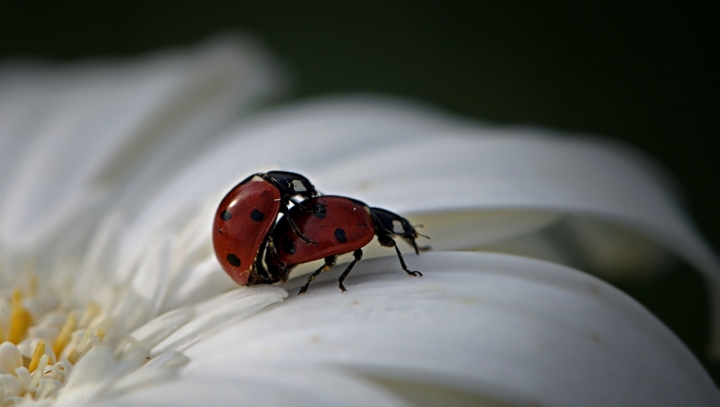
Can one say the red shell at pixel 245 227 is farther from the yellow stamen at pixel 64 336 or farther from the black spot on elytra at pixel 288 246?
the yellow stamen at pixel 64 336

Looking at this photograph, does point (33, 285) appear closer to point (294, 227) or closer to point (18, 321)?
point (18, 321)

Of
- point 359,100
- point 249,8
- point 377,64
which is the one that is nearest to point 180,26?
point 249,8

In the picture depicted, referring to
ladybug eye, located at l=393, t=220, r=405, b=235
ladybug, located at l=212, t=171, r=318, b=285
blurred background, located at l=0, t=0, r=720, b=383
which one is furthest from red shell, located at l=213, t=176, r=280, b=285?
blurred background, located at l=0, t=0, r=720, b=383

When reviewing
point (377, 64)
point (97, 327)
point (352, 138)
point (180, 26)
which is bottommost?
point (97, 327)

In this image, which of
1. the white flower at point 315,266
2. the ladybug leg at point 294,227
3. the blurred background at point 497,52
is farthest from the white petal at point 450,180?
the blurred background at point 497,52

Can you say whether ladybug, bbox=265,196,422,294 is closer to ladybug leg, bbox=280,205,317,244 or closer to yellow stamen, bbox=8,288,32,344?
ladybug leg, bbox=280,205,317,244

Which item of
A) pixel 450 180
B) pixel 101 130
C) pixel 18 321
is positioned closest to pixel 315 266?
pixel 450 180

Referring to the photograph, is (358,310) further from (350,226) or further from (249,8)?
(249,8)
